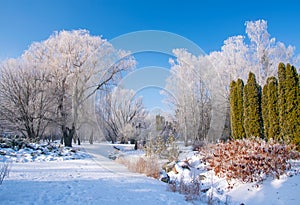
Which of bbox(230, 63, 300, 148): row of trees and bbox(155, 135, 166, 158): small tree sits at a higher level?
bbox(230, 63, 300, 148): row of trees

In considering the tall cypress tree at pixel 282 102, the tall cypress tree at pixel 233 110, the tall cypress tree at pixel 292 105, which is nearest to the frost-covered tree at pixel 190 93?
the tall cypress tree at pixel 233 110

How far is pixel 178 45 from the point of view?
16.9 meters

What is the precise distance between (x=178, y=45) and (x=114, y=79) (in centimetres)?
581

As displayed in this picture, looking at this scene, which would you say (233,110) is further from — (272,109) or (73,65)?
(73,65)

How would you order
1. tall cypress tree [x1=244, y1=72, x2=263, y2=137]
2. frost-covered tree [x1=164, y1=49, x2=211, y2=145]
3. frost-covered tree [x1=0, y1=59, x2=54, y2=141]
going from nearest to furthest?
1. tall cypress tree [x1=244, y1=72, x2=263, y2=137]
2. frost-covered tree [x1=0, y1=59, x2=54, y2=141]
3. frost-covered tree [x1=164, y1=49, x2=211, y2=145]

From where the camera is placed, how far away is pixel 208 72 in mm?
18312

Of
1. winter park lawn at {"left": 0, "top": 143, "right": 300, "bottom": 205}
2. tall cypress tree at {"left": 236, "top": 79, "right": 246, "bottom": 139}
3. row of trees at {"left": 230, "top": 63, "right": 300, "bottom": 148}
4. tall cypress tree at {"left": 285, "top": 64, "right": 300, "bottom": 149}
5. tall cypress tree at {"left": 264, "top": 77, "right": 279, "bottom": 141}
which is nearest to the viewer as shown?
winter park lawn at {"left": 0, "top": 143, "right": 300, "bottom": 205}

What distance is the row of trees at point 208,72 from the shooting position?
17.3 metres

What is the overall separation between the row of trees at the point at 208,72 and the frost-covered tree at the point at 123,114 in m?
4.31

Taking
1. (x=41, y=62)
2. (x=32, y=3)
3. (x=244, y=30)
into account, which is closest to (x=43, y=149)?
(x=32, y=3)

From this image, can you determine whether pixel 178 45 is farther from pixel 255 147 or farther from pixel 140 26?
pixel 255 147

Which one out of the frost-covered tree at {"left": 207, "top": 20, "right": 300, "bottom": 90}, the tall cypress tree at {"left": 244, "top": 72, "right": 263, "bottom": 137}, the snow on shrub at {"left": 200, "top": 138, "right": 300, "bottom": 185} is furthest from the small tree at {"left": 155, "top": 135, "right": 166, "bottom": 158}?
the frost-covered tree at {"left": 207, "top": 20, "right": 300, "bottom": 90}

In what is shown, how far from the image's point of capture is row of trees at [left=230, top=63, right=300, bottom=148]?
7.70 meters

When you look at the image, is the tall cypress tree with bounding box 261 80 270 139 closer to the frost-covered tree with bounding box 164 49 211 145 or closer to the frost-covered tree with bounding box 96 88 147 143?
the frost-covered tree with bounding box 164 49 211 145
